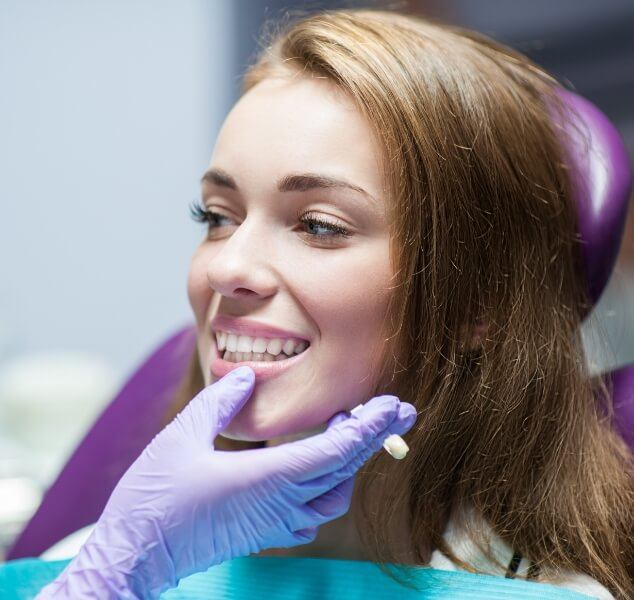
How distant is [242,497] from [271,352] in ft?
0.63

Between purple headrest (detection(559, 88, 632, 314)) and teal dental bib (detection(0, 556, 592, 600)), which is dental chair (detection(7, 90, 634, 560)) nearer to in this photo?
purple headrest (detection(559, 88, 632, 314))

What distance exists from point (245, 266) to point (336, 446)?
0.80ft

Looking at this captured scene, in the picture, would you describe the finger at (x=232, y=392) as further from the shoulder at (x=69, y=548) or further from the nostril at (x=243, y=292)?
the shoulder at (x=69, y=548)

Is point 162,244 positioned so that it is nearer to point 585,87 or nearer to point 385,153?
point 585,87

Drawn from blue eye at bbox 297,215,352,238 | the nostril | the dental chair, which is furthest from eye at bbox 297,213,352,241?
the dental chair

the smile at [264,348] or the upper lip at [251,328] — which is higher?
the upper lip at [251,328]

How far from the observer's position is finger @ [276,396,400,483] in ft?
2.90

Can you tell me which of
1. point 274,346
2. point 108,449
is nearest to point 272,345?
point 274,346

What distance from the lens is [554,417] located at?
3.60ft

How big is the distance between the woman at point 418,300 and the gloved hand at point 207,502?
0.01 m

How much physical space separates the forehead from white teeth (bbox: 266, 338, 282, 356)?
7.7 inches

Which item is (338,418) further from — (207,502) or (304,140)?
(304,140)

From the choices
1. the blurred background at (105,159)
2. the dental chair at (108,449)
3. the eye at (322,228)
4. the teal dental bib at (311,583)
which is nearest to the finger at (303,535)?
the teal dental bib at (311,583)

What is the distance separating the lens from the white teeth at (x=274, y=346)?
3.32ft
